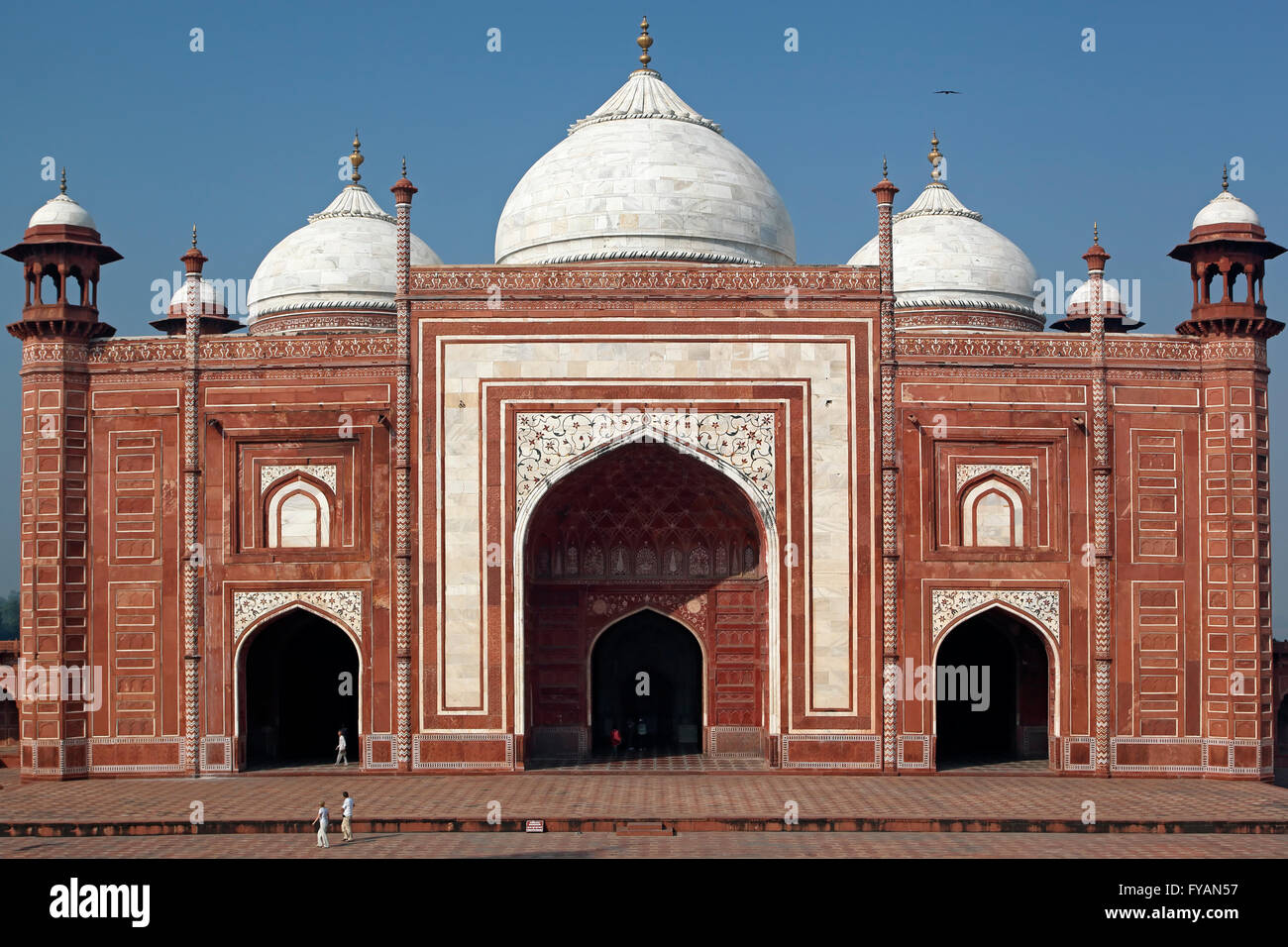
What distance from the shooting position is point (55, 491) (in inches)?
685

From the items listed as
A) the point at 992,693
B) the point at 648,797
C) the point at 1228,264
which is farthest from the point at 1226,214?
the point at 648,797

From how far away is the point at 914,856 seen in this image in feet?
42.4

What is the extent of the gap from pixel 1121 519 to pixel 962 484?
1700 mm

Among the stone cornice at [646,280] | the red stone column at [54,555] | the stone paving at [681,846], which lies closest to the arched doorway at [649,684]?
the stone cornice at [646,280]

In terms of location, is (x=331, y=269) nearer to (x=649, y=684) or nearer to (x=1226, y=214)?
(x=649, y=684)

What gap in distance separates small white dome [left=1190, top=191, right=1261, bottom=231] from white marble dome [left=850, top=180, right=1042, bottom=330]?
4140mm

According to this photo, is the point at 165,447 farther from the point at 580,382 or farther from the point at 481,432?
the point at 580,382

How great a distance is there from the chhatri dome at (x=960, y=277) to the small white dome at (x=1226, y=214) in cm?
414

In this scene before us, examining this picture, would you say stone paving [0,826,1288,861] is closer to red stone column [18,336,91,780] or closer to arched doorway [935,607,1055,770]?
red stone column [18,336,91,780]

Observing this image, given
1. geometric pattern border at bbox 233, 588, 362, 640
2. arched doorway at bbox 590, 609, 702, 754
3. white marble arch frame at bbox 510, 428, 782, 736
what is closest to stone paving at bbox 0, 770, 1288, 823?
white marble arch frame at bbox 510, 428, 782, 736

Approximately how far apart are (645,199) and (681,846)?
835 centimetres

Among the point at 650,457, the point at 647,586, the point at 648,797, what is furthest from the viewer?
the point at 647,586

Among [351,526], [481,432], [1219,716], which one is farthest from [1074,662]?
[351,526]

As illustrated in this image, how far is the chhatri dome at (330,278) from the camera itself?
21.7 m
